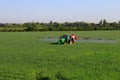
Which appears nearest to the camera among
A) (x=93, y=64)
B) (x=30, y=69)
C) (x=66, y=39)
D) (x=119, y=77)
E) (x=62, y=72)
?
(x=119, y=77)

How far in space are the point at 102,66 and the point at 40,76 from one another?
3.46 meters

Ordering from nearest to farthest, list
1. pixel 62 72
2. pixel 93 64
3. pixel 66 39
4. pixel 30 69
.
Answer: pixel 62 72 → pixel 30 69 → pixel 93 64 → pixel 66 39

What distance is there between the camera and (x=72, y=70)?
563 inches

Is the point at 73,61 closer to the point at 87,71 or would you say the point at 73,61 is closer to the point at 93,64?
the point at 93,64

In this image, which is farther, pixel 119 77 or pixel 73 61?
pixel 73 61

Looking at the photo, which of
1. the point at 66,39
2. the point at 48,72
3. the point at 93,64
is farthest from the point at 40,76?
the point at 66,39

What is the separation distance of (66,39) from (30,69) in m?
17.6

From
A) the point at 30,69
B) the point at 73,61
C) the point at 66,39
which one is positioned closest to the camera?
the point at 30,69

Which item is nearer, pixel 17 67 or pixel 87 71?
pixel 87 71

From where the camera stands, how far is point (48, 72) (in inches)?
546

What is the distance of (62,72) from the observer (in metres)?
13.8

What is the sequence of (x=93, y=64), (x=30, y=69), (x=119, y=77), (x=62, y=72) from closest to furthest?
1. (x=119, y=77)
2. (x=62, y=72)
3. (x=30, y=69)
4. (x=93, y=64)

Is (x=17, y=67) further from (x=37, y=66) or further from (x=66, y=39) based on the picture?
(x=66, y=39)

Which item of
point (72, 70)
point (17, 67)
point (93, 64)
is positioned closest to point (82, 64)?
point (93, 64)
